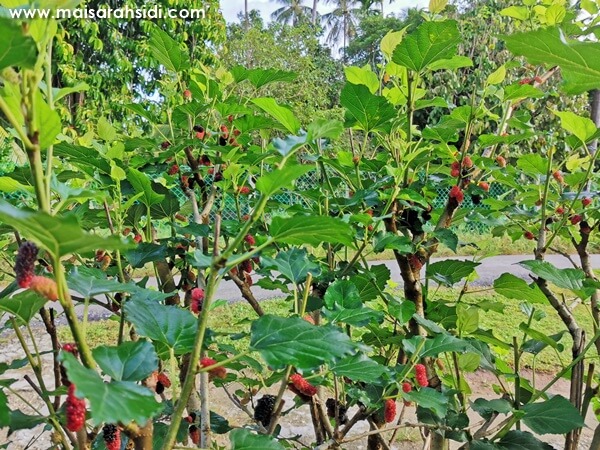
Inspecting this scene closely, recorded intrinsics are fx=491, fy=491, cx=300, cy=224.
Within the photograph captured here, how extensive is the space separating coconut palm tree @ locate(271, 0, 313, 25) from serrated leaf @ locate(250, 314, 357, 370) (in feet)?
74.5

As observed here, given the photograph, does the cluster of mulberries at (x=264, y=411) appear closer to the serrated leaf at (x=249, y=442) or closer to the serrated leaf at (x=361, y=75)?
the serrated leaf at (x=249, y=442)

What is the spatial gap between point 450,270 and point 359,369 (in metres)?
0.32

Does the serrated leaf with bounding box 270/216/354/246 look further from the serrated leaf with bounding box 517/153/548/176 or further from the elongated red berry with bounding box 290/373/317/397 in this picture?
the serrated leaf with bounding box 517/153/548/176

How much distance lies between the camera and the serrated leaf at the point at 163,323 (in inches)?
15.2

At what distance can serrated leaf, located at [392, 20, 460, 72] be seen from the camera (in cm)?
60

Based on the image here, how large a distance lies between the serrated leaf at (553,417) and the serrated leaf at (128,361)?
50 centimetres

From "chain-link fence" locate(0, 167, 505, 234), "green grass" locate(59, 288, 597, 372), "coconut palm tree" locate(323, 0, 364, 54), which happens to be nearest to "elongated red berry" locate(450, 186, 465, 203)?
"chain-link fence" locate(0, 167, 505, 234)

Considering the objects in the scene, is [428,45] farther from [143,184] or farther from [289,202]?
[289,202]

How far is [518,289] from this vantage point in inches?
29.5

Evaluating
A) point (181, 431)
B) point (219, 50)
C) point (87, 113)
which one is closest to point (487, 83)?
point (181, 431)

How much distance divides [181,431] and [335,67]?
1713cm

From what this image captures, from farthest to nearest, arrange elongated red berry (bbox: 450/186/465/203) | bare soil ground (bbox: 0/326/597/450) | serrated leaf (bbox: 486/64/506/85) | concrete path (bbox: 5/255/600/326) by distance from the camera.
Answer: concrete path (bbox: 5/255/600/326), bare soil ground (bbox: 0/326/597/450), serrated leaf (bbox: 486/64/506/85), elongated red berry (bbox: 450/186/465/203)

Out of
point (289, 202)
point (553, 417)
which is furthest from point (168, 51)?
point (289, 202)

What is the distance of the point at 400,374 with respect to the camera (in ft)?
1.86
